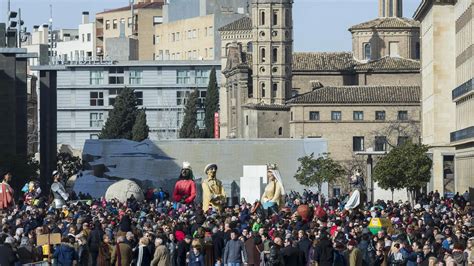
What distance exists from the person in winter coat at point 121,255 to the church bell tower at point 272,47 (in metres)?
127

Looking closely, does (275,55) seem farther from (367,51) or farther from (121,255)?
(121,255)

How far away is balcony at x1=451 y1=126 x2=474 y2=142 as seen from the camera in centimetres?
7975

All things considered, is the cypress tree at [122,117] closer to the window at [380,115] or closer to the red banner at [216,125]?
the red banner at [216,125]

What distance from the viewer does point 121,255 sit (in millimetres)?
35469

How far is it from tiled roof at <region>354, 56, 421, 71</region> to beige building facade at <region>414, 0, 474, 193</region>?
203 ft

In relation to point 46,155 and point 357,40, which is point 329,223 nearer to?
point 46,155

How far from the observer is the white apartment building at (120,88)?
616 ft

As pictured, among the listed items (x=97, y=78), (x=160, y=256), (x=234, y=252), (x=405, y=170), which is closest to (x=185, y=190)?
(x=234, y=252)

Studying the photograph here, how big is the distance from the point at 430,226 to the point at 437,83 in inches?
2235

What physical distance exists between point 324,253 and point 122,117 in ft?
451

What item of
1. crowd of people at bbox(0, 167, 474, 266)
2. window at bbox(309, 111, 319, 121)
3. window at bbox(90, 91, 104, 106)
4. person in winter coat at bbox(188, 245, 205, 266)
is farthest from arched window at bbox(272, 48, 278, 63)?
person in winter coat at bbox(188, 245, 205, 266)

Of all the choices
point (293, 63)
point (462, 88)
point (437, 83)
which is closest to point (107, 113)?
point (293, 63)

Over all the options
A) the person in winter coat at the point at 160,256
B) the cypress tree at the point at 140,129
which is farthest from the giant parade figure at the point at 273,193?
the cypress tree at the point at 140,129

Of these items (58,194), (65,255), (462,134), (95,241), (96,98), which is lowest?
(65,255)
